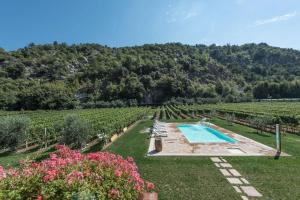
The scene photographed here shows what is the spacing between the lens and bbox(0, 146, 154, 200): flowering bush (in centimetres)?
340

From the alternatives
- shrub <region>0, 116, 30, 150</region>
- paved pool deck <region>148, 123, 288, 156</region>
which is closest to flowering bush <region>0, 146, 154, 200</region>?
paved pool deck <region>148, 123, 288, 156</region>

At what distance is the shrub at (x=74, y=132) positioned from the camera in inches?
496

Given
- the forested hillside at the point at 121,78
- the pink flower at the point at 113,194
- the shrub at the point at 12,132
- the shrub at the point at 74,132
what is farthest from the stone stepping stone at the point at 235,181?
the forested hillside at the point at 121,78

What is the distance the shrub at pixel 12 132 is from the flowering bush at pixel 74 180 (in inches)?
446

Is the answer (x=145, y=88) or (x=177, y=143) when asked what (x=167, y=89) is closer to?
(x=145, y=88)

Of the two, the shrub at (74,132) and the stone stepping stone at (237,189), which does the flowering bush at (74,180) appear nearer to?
the stone stepping stone at (237,189)

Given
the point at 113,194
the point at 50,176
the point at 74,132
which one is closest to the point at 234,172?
the point at 113,194

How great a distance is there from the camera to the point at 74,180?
351 cm

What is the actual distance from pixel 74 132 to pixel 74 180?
960 centimetres

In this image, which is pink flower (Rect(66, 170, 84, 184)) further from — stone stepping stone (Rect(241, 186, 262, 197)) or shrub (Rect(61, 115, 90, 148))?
shrub (Rect(61, 115, 90, 148))

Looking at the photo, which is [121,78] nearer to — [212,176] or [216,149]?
[216,149]

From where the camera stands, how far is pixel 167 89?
9338 centimetres

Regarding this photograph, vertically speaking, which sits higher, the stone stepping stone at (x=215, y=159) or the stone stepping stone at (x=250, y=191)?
the stone stepping stone at (x=215, y=159)

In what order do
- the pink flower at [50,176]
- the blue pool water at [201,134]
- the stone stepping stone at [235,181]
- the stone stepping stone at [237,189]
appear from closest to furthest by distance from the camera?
the pink flower at [50,176] → the stone stepping stone at [237,189] → the stone stepping stone at [235,181] → the blue pool water at [201,134]
